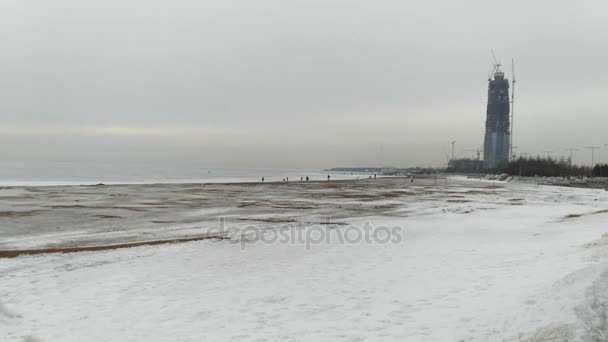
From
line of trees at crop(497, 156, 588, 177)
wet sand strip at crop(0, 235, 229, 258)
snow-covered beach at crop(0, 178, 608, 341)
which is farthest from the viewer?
line of trees at crop(497, 156, 588, 177)

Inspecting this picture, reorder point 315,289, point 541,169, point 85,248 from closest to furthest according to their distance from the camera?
1. point 315,289
2. point 85,248
3. point 541,169

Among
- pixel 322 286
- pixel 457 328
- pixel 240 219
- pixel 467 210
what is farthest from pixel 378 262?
pixel 467 210

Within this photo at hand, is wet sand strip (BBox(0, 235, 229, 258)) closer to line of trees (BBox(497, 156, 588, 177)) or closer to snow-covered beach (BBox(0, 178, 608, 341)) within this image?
snow-covered beach (BBox(0, 178, 608, 341))

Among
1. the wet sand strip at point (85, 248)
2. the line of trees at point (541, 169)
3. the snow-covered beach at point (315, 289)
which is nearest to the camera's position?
the snow-covered beach at point (315, 289)

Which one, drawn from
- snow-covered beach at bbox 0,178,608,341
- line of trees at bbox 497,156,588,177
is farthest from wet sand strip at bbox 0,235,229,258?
line of trees at bbox 497,156,588,177

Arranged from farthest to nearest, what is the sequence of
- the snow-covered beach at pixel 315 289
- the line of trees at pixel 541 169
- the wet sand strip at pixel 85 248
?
1. the line of trees at pixel 541 169
2. the wet sand strip at pixel 85 248
3. the snow-covered beach at pixel 315 289

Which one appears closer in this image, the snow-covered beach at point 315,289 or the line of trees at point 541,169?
the snow-covered beach at point 315,289

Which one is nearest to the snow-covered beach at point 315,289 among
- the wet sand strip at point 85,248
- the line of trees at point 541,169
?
the wet sand strip at point 85,248

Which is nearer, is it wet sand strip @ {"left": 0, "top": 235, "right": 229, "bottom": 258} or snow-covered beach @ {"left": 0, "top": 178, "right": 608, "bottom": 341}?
A: snow-covered beach @ {"left": 0, "top": 178, "right": 608, "bottom": 341}

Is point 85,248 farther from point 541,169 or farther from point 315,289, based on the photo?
point 541,169

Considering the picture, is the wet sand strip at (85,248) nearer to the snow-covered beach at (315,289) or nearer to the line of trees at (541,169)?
the snow-covered beach at (315,289)

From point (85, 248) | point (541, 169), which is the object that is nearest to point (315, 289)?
point (85, 248)

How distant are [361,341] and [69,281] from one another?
7501 mm

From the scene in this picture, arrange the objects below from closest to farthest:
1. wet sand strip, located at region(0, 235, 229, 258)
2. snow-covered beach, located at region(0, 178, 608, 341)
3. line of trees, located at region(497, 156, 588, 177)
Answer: snow-covered beach, located at region(0, 178, 608, 341), wet sand strip, located at region(0, 235, 229, 258), line of trees, located at region(497, 156, 588, 177)
